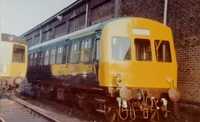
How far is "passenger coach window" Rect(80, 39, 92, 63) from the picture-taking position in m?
14.4

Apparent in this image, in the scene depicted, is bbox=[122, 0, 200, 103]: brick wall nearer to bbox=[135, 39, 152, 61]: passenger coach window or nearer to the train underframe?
the train underframe

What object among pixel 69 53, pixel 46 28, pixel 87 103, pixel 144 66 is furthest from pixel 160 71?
pixel 46 28

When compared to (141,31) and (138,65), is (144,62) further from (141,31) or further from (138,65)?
(141,31)

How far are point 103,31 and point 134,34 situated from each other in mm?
892

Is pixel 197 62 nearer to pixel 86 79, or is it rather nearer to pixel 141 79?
pixel 141 79

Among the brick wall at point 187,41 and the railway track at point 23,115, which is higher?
the brick wall at point 187,41

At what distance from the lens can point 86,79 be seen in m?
14.4

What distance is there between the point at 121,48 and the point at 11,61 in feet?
34.3

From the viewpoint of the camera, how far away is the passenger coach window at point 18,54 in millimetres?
22906

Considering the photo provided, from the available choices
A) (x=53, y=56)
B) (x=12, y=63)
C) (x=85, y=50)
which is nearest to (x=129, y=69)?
(x=85, y=50)

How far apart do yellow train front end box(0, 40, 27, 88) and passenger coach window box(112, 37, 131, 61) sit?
9739 millimetres

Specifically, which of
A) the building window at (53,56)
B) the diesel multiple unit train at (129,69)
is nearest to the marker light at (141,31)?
the diesel multiple unit train at (129,69)

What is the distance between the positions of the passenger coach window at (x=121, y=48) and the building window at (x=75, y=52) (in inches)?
112

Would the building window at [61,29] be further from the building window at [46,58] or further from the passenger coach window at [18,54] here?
the building window at [46,58]
